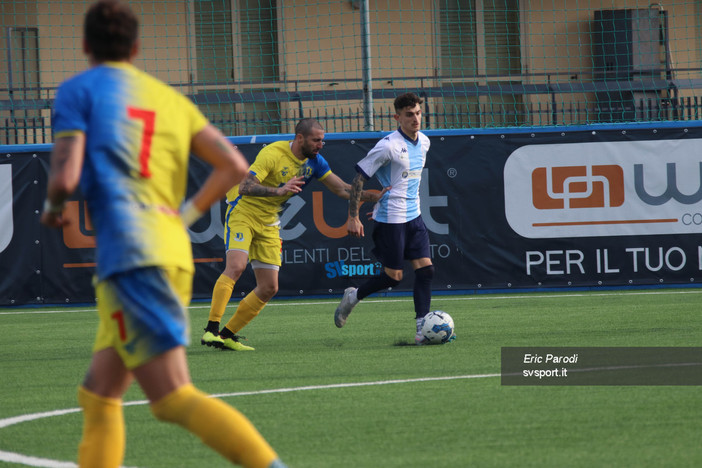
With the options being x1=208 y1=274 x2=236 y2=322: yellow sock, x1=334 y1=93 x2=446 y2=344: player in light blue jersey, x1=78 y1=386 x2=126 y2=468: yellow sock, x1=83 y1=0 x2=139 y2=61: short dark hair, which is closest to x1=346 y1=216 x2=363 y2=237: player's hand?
x1=334 y1=93 x2=446 y2=344: player in light blue jersey

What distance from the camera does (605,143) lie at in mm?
12977

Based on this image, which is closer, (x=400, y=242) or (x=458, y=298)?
(x=400, y=242)

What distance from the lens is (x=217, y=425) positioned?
3262 millimetres

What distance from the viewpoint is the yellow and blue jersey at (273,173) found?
29.2ft

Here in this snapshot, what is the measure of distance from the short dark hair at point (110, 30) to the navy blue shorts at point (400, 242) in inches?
225

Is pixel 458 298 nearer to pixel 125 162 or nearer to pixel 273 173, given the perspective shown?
pixel 273 173

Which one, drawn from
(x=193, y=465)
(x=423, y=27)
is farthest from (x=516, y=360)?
(x=423, y=27)

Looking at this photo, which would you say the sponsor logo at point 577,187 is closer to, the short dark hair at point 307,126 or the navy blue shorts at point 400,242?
the navy blue shorts at point 400,242

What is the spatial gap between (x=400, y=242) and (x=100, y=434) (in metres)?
5.65

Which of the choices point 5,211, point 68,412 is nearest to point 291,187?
point 68,412

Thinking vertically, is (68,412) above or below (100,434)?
below

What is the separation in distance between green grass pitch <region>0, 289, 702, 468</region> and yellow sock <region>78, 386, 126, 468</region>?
1.02m

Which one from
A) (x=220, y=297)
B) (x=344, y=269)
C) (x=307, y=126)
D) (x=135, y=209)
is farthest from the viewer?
(x=344, y=269)

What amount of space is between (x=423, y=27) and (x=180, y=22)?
4.89 m
